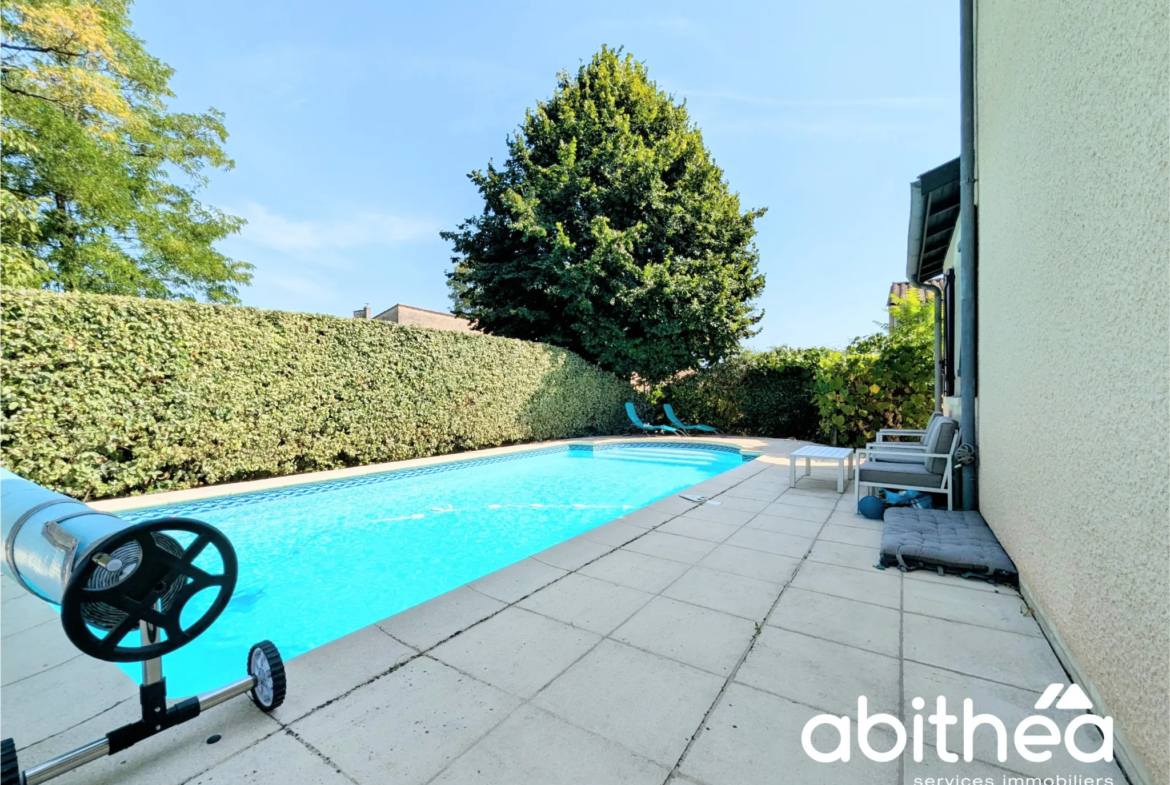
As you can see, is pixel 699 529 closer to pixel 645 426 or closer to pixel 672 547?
pixel 672 547

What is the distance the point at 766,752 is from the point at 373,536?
17.5 feet

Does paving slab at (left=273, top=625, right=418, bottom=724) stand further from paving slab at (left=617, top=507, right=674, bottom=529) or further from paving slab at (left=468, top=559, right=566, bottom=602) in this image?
paving slab at (left=617, top=507, right=674, bottom=529)

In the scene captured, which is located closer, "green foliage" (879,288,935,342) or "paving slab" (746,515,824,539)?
"paving slab" (746,515,824,539)

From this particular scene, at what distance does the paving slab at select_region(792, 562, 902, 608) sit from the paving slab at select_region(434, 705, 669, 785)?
210cm

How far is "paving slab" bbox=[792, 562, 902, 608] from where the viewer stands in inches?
124

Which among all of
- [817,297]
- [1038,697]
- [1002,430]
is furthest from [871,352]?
[1038,697]

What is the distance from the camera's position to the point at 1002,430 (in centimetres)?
383

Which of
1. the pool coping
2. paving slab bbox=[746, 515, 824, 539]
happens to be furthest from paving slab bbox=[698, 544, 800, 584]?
the pool coping

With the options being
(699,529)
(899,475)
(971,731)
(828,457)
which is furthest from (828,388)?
(971,731)

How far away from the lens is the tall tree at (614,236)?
13.8 metres

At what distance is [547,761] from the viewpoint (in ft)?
5.63

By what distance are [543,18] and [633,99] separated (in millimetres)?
5696

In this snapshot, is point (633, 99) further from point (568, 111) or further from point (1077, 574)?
point (1077, 574)

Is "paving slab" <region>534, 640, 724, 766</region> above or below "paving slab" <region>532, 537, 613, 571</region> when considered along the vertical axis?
above
